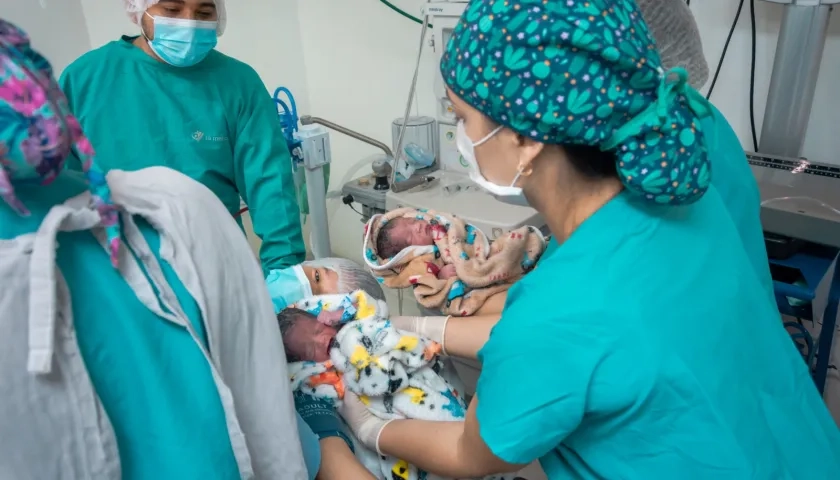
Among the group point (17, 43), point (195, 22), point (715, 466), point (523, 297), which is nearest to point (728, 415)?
point (715, 466)

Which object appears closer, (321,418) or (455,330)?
(321,418)

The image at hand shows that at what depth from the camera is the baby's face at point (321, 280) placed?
5.46ft

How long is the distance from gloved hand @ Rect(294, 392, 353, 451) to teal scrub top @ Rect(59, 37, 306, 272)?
1.76 ft

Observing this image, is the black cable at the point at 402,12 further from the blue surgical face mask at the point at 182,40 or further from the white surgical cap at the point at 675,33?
the white surgical cap at the point at 675,33

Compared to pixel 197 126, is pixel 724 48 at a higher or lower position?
higher

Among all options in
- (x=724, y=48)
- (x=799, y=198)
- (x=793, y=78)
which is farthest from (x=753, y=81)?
(x=799, y=198)

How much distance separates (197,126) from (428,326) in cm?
80

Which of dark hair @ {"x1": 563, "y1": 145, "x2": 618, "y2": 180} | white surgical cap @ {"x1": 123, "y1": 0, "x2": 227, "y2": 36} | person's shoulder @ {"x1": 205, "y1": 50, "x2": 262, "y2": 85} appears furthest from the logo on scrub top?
dark hair @ {"x1": 563, "y1": 145, "x2": 618, "y2": 180}

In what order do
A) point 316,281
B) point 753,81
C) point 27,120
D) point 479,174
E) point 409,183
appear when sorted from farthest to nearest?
point 409,183 < point 753,81 < point 316,281 < point 479,174 < point 27,120

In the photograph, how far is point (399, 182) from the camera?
224 cm

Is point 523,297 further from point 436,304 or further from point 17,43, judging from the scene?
point 436,304

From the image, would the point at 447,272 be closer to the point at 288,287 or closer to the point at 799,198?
the point at 288,287

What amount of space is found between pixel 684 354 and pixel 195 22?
1361 millimetres

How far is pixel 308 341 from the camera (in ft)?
4.84
